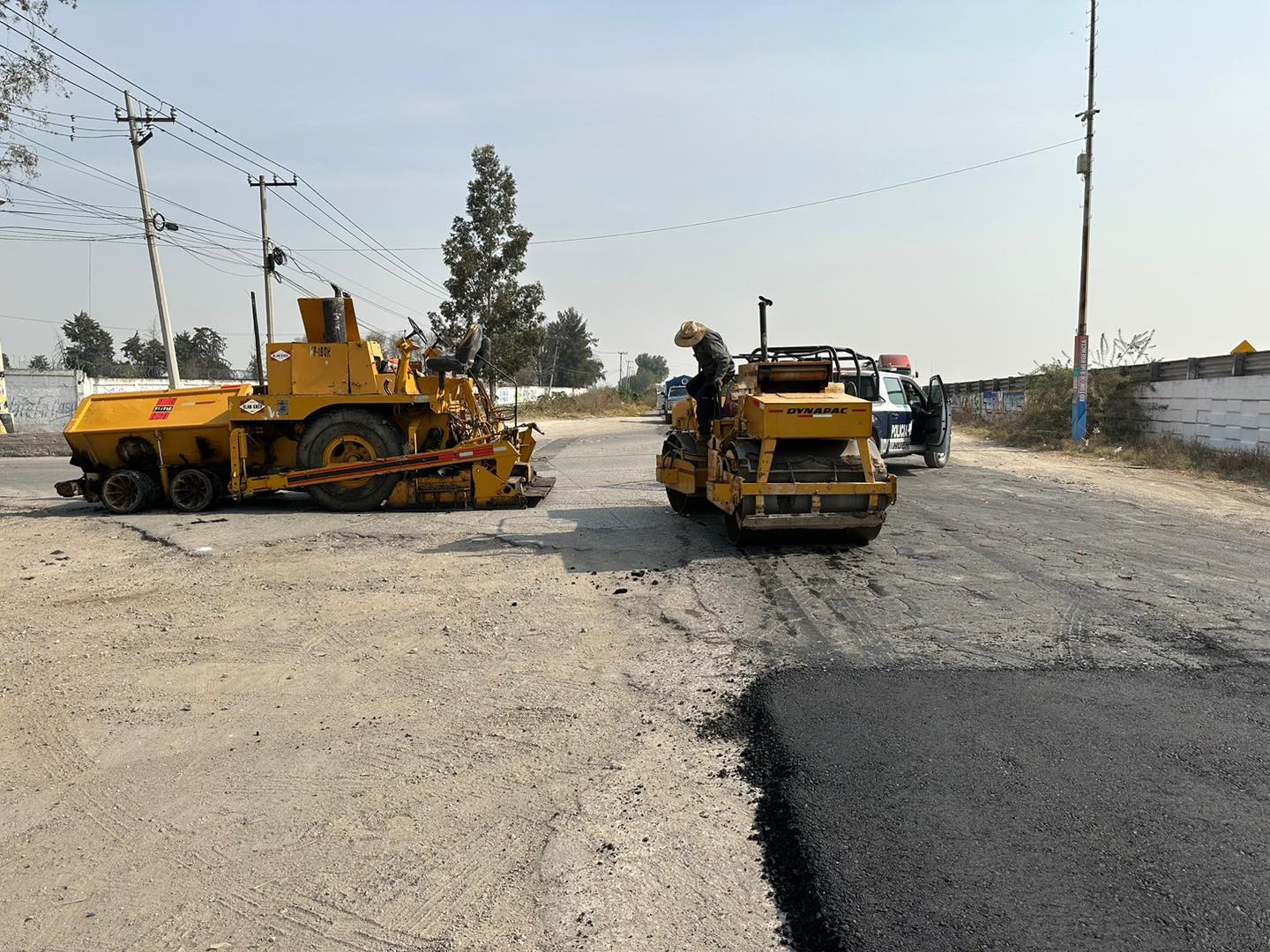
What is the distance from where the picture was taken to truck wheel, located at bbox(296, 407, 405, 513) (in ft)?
35.4

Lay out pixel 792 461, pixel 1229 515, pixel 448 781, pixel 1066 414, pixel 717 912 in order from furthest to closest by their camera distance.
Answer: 1. pixel 1066 414
2. pixel 1229 515
3. pixel 792 461
4. pixel 448 781
5. pixel 717 912

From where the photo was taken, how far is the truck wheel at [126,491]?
10.7m

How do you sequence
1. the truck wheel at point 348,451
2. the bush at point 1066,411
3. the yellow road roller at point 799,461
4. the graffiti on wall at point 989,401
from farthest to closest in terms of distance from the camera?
the graffiti on wall at point 989,401 < the bush at point 1066,411 < the truck wheel at point 348,451 < the yellow road roller at point 799,461

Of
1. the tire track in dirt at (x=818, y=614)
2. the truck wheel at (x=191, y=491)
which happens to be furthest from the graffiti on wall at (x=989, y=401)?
the truck wheel at (x=191, y=491)

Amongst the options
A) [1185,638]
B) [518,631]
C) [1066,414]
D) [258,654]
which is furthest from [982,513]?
[1066,414]

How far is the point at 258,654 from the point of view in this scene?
5.38 meters

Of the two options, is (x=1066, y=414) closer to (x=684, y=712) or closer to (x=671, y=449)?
(x=671, y=449)

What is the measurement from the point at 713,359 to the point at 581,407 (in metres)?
44.5

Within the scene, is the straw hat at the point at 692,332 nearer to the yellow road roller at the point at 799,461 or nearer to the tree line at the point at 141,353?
the yellow road roller at the point at 799,461

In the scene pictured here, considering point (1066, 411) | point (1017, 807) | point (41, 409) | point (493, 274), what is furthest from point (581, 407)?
point (1017, 807)

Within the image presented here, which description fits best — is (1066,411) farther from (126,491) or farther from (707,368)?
(126,491)

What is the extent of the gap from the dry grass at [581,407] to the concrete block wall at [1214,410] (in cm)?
3119

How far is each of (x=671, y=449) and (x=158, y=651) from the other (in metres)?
6.29

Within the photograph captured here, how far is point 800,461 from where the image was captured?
26.3ft
